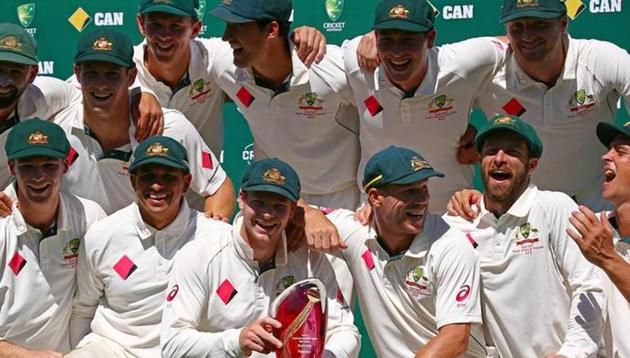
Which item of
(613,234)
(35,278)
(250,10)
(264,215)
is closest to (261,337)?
(264,215)

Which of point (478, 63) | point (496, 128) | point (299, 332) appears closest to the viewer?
point (299, 332)

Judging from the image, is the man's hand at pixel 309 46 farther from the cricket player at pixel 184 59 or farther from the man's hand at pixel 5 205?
the man's hand at pixel 5 205

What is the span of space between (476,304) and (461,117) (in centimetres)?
111

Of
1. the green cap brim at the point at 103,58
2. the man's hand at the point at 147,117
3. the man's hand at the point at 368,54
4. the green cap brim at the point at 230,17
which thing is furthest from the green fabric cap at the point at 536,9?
the green cap brim at the point at 103,58

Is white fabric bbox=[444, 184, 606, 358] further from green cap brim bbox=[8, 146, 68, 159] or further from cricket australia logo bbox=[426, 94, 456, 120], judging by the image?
green cap brim bbox=[8, 146, 68, 159]

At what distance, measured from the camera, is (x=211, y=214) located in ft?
22.0

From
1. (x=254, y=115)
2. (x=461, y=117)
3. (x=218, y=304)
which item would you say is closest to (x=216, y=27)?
(x=254, y=115)

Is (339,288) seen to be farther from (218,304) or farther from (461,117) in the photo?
(461,117)

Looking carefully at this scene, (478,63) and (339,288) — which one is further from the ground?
(478,63)

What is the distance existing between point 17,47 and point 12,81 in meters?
0.16

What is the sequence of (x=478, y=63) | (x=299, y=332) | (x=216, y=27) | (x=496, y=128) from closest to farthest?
(x=299, y=332) → (x=496, y=128) → (x=478, y=63) → (x=216, y=27)

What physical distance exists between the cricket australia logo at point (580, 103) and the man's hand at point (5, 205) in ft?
8.36

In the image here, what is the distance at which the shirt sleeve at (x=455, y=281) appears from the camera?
5891 millimetres

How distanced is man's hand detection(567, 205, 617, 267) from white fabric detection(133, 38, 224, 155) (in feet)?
7.17
